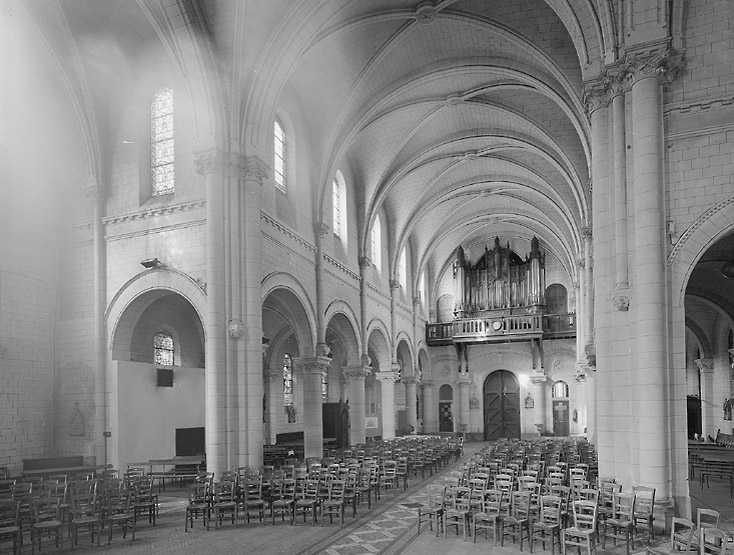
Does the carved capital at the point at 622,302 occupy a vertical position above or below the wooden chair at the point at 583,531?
above

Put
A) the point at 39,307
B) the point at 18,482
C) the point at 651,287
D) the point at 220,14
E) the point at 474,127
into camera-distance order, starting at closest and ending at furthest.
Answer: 1. the point at 651,287
2. the point at 18,482
3. the point at 220,14
4. the point at 39,307
5. the point at 474,127

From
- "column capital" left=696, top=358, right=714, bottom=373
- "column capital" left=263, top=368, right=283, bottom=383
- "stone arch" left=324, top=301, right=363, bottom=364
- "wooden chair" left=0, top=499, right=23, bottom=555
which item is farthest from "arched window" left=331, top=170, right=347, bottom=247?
"column capital" left=696, top=358, right=714, bottom=373

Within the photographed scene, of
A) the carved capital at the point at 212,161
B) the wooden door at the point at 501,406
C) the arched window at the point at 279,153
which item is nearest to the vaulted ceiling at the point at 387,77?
the carved capital at the point at 212,161

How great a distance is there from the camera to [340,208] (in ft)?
88.6

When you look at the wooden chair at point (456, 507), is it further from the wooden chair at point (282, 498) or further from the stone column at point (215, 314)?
the stone column at point (215, 314)

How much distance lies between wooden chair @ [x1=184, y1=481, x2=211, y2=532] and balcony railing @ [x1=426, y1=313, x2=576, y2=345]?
2616cm

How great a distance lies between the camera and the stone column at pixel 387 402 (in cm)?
3189

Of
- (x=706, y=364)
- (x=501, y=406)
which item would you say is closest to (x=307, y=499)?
(x=706, y=364)

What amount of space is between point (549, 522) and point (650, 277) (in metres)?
4.89

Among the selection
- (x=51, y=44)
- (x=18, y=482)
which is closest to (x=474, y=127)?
(x=51, y=44)

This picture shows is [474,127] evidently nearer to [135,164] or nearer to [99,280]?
[135,164]

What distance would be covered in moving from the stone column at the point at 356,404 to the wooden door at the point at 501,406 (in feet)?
52.2

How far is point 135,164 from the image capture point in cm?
1883

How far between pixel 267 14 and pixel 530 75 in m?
9.26
